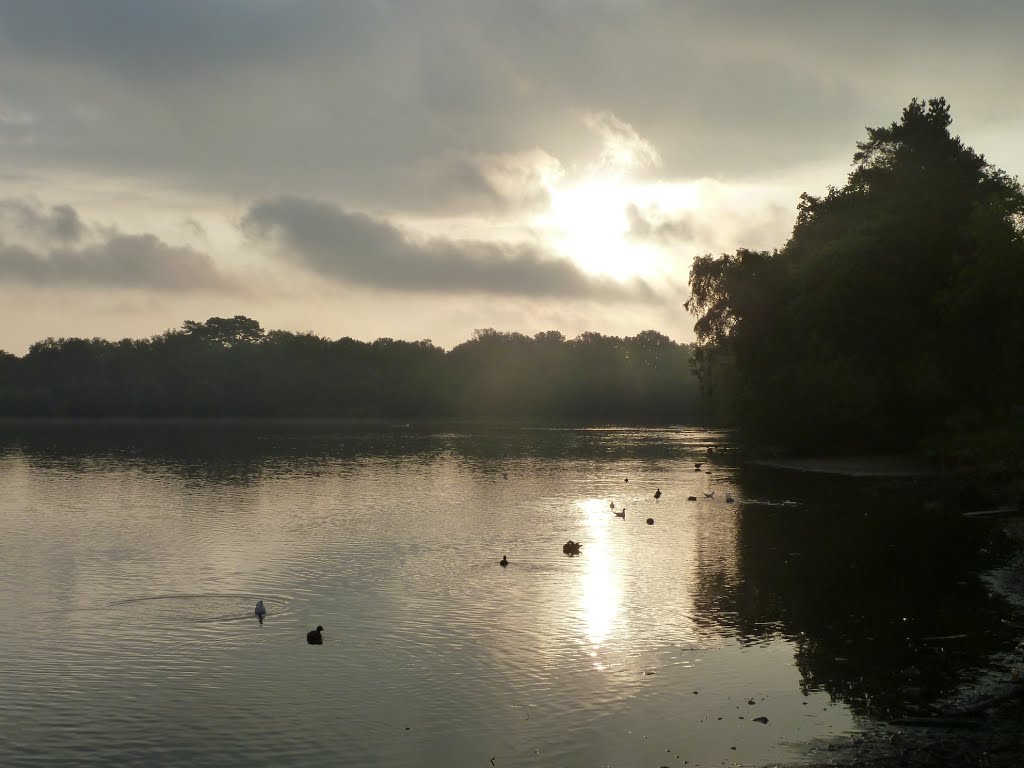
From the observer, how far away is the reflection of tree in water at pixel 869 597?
2425 cm

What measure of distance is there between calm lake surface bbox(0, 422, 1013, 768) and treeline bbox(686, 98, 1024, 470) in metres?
17.2

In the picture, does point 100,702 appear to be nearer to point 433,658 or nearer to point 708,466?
point 433,658

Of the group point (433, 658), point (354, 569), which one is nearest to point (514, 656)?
point (433, 658)

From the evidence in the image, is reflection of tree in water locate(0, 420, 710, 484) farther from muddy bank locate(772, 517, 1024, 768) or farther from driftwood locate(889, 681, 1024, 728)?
driftwood locate(889, 681, 1024, 728)

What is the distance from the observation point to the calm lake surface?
20.9m

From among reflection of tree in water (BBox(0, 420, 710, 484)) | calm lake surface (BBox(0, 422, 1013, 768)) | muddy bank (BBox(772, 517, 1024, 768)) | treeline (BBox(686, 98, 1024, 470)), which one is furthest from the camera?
reflection of tree in water (BBox(0, 420, 710, 484))

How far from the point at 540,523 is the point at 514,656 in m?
28.8

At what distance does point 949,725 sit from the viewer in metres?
19.8

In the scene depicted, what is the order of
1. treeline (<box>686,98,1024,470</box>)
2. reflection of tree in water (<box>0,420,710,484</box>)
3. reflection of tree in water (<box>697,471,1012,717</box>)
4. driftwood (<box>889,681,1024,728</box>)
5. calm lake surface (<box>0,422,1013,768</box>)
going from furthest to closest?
reflection of tree in water (<box>0,420,710,484</box>)
treeline (<box>686,98,1024,470</box>)
reflection of tree in water (<box>697,471,1012,717</box>)
calm lake surface (<box>0,422,1013,768</box>)
driftwood (<box>889,681,1024,728</box>)

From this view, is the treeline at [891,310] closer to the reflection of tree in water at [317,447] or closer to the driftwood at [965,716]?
the reflection of tree in water at [317,447]

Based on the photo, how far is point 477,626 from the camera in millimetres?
30422

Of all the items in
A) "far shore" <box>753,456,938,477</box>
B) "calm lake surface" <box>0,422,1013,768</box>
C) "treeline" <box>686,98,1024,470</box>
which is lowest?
"calm lake surface" <box>0,422,1013,768</box>

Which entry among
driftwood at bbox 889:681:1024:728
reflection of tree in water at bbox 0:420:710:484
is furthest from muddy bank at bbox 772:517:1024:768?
reflection of tree in water at bbox 0:420:710:484

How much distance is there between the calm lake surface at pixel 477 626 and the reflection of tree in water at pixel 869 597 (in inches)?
5.4
